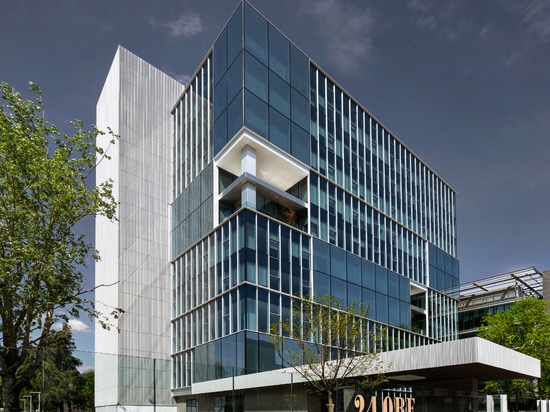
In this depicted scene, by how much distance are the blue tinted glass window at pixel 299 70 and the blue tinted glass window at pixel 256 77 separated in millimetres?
3088

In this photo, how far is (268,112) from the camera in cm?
3697

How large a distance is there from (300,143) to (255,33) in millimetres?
8811

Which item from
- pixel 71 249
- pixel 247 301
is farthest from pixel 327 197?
pixel 71 249

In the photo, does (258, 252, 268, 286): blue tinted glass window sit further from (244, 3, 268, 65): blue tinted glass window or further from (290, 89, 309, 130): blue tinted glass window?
(244, 3, 268, 65): blue tinted glass window

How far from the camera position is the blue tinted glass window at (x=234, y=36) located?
3694cm

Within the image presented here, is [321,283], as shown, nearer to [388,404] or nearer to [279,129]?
[279,129]

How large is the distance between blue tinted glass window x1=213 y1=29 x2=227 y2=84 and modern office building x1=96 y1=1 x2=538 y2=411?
0.17 metres

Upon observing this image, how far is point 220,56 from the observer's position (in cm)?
3966

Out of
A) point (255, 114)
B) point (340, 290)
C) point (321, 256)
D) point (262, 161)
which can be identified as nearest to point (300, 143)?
point (262, 161)

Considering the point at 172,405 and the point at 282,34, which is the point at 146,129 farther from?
the point at 172,405

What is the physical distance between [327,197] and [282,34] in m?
13.4

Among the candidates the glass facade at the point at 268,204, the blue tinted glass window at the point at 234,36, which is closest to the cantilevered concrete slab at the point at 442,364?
the glass facade at the point at 268,204

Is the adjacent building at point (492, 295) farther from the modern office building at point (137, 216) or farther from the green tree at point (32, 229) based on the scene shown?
the green tree at point (32, 229)

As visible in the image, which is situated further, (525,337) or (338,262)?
(525,337)
